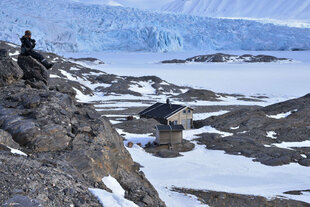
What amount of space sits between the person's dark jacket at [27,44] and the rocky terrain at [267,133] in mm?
16476

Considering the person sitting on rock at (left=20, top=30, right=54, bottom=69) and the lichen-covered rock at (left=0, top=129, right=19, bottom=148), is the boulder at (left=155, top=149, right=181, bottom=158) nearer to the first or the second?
the person sitting on rock at (left=20, top=30, right=54, bottom=69)

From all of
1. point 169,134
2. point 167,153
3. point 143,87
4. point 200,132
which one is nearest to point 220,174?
point 167,153

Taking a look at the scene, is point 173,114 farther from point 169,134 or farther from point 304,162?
point 304,162

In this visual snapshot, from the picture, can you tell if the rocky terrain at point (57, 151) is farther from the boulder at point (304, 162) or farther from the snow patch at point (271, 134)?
the snow patch at point (271, 134)

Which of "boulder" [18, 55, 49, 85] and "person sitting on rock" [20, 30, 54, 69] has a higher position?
"person sitting on rock" [20, 30, 54, 69]

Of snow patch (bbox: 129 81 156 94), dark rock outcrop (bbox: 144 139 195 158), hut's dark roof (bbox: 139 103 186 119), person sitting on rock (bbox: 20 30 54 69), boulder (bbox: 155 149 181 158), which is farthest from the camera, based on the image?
snow patch (bbox: 129 81 156 94)

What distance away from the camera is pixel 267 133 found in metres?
31.0

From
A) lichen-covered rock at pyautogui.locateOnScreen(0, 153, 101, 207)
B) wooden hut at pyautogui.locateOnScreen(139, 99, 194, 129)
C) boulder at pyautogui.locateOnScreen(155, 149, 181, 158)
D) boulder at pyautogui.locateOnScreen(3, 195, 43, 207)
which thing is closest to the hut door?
wooden hut at pyautogui.locateOnScreen(139, 99, 194, 129)

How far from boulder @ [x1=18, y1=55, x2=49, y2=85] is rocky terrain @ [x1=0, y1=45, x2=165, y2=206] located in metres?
0.27

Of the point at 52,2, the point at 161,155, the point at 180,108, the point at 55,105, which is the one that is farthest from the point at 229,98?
the point at 52,2

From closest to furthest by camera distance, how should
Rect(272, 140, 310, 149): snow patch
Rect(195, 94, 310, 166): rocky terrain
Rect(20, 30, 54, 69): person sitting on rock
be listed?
1. Rect(20, 30, 54, 69): person sitting on rock
2. Rect(195, 94, 310, 166): rocky terrain
3. Rect(272, 140, 310, 149): snow patch

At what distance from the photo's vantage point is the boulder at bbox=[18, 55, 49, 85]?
38.6 ft

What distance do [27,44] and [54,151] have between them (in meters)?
4.82

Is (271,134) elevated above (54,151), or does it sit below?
below
